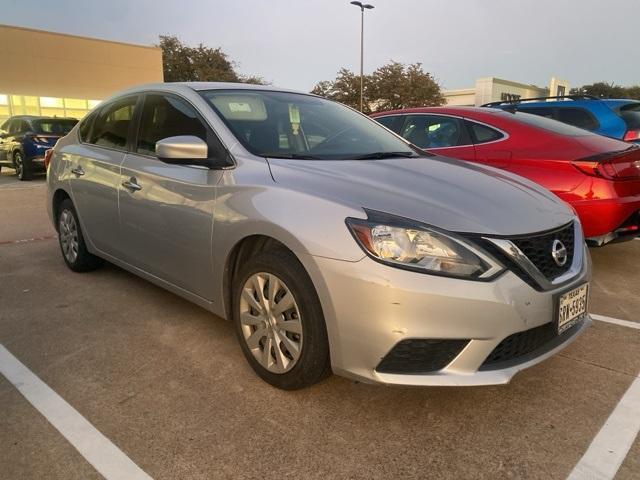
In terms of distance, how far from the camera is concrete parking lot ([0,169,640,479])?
2.18 metres

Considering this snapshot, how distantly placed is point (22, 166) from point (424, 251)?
1327 cm

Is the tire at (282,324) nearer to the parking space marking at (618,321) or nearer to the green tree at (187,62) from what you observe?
the parking space marking at (618,321)

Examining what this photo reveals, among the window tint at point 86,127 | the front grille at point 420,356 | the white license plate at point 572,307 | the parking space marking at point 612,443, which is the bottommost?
the parking space marking at point 612,443

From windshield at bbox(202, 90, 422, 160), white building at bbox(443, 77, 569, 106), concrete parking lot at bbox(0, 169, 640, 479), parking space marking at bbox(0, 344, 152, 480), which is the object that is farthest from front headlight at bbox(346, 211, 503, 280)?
white building at bbox(443, 77, 569, 106)

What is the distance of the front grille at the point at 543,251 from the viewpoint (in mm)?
2346

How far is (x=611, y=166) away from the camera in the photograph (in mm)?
4195

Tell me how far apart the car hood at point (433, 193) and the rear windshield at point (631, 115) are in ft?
15.3

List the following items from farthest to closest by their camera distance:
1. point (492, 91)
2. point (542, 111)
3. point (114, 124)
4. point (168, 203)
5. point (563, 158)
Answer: point (492, 91)
point (542, 111)
point (563, 158)
point (114, 124)
point (168, 203)

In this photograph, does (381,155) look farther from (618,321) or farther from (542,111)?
(542,111)

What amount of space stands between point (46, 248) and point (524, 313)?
→ 201 inches

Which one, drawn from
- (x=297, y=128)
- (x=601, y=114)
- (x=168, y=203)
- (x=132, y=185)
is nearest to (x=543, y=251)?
(x=297, y=128)

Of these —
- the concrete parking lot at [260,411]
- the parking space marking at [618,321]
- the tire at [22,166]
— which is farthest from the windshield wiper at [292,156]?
the tire at [22,166]

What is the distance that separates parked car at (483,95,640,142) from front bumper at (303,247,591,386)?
16.4 feet

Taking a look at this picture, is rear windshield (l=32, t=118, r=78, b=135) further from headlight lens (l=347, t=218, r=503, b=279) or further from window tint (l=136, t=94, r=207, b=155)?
headlight lens (l=347, t=218, r=503, b=279)
